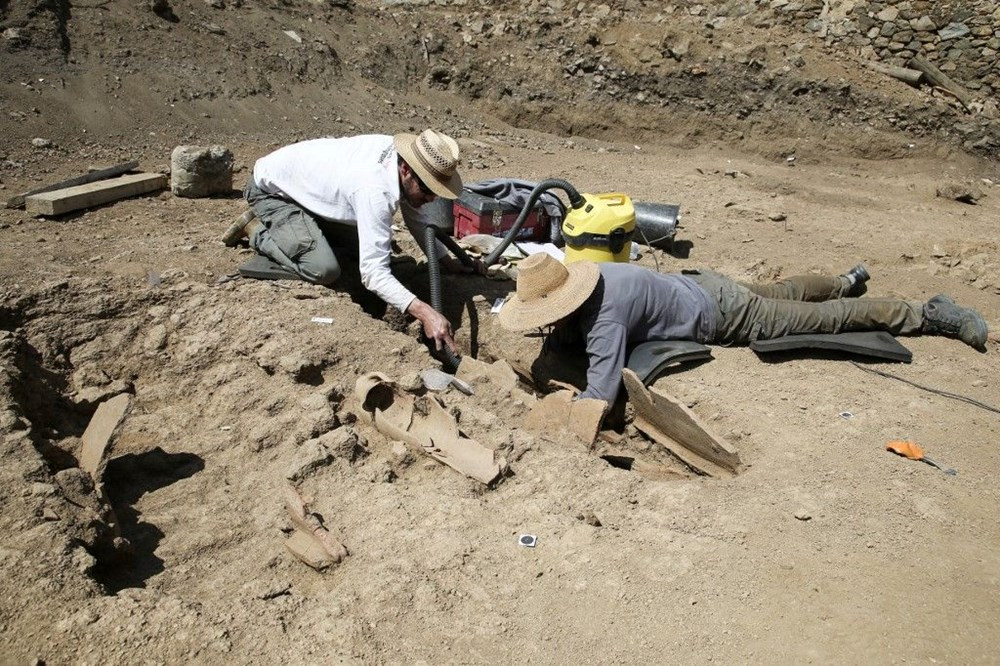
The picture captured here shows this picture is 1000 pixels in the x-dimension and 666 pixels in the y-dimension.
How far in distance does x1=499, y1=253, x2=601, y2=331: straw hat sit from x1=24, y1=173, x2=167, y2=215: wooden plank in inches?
134

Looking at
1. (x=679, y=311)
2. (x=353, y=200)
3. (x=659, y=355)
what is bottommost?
(x=659, y=355)

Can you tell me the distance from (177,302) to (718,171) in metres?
5.80

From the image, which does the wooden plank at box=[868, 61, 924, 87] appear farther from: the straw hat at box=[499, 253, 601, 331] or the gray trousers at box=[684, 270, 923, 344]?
the straw hat at box=[499, 253, 601, 331]

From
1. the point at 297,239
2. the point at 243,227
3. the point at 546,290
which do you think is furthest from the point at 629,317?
the point at 243,227

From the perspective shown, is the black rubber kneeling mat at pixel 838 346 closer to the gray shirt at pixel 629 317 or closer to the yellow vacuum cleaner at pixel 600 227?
the gray shirt at pixel 629 317

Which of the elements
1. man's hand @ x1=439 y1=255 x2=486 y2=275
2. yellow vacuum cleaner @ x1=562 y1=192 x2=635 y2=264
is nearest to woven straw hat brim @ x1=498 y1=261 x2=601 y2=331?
yellow vacuum cleaner @ x1=562 y1=192 x2=635 y2=264

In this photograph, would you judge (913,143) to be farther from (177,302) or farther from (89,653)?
(89,653)

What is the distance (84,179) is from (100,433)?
3.45 meters

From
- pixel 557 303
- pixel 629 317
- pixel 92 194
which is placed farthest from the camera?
pixel 92 194

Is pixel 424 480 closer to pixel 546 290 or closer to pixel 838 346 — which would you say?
pixel 546 290

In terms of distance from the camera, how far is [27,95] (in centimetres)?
676

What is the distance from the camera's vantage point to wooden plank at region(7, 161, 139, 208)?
17.0ft

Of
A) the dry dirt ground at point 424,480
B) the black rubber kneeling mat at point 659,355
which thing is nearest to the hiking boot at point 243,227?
the dry dirt ground at point 424,480

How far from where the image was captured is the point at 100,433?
121 inches
